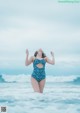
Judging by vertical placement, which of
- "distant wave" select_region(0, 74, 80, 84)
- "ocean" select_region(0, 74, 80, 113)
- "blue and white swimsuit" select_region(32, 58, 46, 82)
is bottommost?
"ocean" select_region(0, 74, 80, 113)

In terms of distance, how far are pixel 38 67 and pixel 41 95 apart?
200mm

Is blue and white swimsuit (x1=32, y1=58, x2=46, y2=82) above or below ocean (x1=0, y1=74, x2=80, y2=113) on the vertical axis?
above

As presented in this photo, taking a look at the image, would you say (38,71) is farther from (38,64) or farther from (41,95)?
(41,95)

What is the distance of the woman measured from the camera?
5.21 metres

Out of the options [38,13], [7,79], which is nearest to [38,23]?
[38,13]

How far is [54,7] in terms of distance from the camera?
5.19 metres

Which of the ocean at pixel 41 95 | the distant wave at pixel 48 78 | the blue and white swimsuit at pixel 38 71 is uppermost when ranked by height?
the blue and white swimsuit at pixel 38 71

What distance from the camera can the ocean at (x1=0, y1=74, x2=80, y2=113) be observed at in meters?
5.15

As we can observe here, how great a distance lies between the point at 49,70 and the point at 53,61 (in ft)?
0.23

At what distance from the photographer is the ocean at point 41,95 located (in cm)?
515

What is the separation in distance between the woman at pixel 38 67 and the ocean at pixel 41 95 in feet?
0.11

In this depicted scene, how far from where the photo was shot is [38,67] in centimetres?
525

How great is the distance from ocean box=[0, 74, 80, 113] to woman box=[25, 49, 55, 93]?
3cm

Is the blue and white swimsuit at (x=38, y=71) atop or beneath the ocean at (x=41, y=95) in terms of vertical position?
atop
